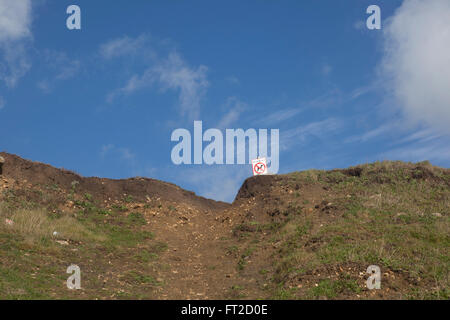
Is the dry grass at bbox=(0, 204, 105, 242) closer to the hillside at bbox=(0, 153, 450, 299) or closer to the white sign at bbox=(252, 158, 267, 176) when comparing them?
the hillside at bbox=(0, 153, 450, 299)

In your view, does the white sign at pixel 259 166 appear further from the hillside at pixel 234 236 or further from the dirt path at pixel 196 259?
the dirt path at pixel 196 259

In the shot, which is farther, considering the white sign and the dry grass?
the white sign

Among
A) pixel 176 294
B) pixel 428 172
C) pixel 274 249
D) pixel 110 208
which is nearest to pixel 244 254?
pixel 274 249

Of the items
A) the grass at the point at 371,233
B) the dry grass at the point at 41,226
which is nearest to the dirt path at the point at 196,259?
the grass at the point at 371,233

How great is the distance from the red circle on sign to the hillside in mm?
792

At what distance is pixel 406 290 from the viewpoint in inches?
473

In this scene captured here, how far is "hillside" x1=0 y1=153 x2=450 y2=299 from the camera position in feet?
43.3

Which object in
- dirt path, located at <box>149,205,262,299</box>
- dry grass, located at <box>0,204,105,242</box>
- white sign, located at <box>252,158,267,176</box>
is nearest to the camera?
dirt path, located at <box>149,205,262,299</box>

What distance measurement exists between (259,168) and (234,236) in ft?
29.5

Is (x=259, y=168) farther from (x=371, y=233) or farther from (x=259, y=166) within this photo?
(x=371, y=233)

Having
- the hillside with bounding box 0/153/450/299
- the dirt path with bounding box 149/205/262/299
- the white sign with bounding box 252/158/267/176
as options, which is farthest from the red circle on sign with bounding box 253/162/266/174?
the dirt path with bounding box 149/205/262/299

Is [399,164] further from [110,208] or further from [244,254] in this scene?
[110,208]

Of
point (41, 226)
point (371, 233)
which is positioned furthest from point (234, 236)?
point (41, 226)

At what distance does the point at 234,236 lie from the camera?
2267cm
